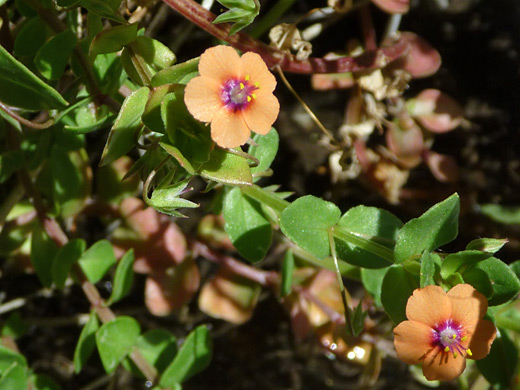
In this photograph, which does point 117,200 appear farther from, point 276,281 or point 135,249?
point 276,281

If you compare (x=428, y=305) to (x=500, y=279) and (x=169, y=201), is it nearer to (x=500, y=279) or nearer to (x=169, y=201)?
(x=500, y=279)

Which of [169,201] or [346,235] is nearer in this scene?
[169,201]

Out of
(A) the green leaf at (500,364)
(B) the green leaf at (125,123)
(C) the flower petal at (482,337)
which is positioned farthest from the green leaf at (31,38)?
(A) the green leaf at (500,364)

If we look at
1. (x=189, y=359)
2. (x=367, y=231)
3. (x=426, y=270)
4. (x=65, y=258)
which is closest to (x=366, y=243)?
(x=367, y=231)

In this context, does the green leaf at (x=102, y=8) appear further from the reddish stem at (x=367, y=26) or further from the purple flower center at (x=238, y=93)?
the reddish stem at (x=367, y=26)

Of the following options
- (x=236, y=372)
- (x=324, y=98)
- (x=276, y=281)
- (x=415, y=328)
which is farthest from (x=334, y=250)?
(x=236, y=372)

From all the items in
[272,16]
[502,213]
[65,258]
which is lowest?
[502,213]
